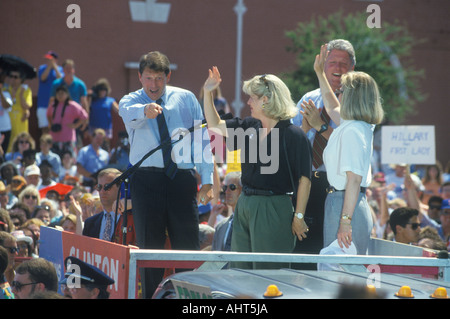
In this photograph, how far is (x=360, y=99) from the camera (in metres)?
4.58

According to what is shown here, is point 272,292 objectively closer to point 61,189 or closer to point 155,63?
point 155,63

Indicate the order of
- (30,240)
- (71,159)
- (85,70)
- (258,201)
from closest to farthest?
(258,201) → (30,240) → (71,159) → (85,70)

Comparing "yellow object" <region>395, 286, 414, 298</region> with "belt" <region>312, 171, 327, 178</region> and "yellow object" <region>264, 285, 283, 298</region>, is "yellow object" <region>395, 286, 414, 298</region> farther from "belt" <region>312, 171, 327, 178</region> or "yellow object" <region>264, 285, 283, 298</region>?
"belt" <region>312, 171, 327, 178</region>

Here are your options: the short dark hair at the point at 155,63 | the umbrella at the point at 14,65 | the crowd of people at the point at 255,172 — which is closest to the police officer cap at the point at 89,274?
the crowd of people at the point at 255,172

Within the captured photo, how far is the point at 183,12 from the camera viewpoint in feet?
74.9

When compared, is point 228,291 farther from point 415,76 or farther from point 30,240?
point 415,76

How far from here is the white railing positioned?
3448 mm

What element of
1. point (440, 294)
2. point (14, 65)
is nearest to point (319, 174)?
point (440, 294)

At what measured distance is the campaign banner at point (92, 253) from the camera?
352cm

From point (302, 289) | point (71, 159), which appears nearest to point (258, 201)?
point (302, 289)

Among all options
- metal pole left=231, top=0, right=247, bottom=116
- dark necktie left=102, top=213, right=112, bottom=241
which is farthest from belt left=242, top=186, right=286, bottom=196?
metal pole left=231, top=0, right=247, bottom=116

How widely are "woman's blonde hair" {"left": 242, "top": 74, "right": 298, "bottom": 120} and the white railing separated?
4.60 feet

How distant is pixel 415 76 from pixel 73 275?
23426mm

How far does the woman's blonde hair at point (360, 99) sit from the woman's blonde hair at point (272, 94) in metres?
0.38
